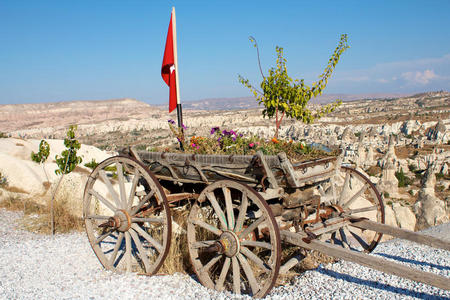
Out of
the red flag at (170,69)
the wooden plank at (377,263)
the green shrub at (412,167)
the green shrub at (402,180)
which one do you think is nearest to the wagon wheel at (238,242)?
the wooden plank at (377,263)

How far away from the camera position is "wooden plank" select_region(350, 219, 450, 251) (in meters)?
3.81

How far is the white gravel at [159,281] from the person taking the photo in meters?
3.78

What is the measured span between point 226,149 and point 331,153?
1307mm

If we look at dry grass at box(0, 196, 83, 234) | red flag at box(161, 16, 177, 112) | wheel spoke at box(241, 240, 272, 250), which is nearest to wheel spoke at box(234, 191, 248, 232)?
wheel spoke at box(241, 240, 272, 250)

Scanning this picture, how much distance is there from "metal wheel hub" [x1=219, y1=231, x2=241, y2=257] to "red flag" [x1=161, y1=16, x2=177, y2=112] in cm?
270

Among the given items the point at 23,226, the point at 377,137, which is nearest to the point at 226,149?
the point at 23,226

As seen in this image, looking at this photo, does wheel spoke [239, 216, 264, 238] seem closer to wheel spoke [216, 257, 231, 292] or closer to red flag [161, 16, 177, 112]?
wheel spoke [216, 257, 231, 292]

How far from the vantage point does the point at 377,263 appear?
10.4 feet

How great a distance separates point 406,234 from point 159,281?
2885 millimetres

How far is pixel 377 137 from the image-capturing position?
63.6 m

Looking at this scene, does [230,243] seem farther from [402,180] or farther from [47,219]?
[402,180]

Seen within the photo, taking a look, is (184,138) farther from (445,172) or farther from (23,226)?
(445,172)

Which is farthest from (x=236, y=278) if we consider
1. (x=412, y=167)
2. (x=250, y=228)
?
(x=412, y=167)

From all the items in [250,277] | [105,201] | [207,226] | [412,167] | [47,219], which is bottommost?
[412,167]
